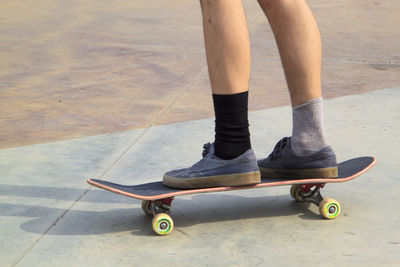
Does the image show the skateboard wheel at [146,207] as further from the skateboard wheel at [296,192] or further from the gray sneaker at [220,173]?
the skateboard wheel at [296,192]

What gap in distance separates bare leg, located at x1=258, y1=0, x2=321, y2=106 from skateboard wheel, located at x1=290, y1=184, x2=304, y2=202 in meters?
0.29

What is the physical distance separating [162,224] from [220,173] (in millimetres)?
236

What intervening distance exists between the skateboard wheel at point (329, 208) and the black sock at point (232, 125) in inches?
11.7

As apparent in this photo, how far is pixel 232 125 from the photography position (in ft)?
7.26

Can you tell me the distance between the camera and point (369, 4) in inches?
275

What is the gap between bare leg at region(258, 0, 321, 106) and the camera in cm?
226

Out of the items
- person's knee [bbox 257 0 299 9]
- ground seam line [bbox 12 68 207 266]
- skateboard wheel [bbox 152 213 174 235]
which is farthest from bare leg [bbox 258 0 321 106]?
ground seam line [bbox 12 68 207 266]

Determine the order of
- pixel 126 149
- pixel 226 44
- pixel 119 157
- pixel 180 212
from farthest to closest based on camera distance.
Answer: pixel 126 149 < pixel 119 157 < pixel 180 212 < pixel 226 44

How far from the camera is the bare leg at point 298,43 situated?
2.26 meters

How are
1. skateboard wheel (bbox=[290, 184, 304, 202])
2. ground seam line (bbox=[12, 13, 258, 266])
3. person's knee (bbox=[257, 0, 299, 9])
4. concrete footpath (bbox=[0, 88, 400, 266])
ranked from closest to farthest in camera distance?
concrete footpath (bbox=[0, 88, 400, 266]) < ground seam line (bbox=[12, 13, 258, 266]) < person's knee (bbox=[257, 0, 299, 9]) < skateboard wheel (bbox=[290, 184, 304, 202])

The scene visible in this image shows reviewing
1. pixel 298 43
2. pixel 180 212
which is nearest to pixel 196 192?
pixel 180 212

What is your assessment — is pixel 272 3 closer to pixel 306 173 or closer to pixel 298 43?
pixel 298 43

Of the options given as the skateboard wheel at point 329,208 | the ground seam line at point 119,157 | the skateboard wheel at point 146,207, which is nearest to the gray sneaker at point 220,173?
the skateboard wheel at point 146,207

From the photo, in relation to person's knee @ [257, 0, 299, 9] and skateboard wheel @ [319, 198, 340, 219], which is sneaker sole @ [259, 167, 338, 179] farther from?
person's knee @ [257, 0, 299, 9]
